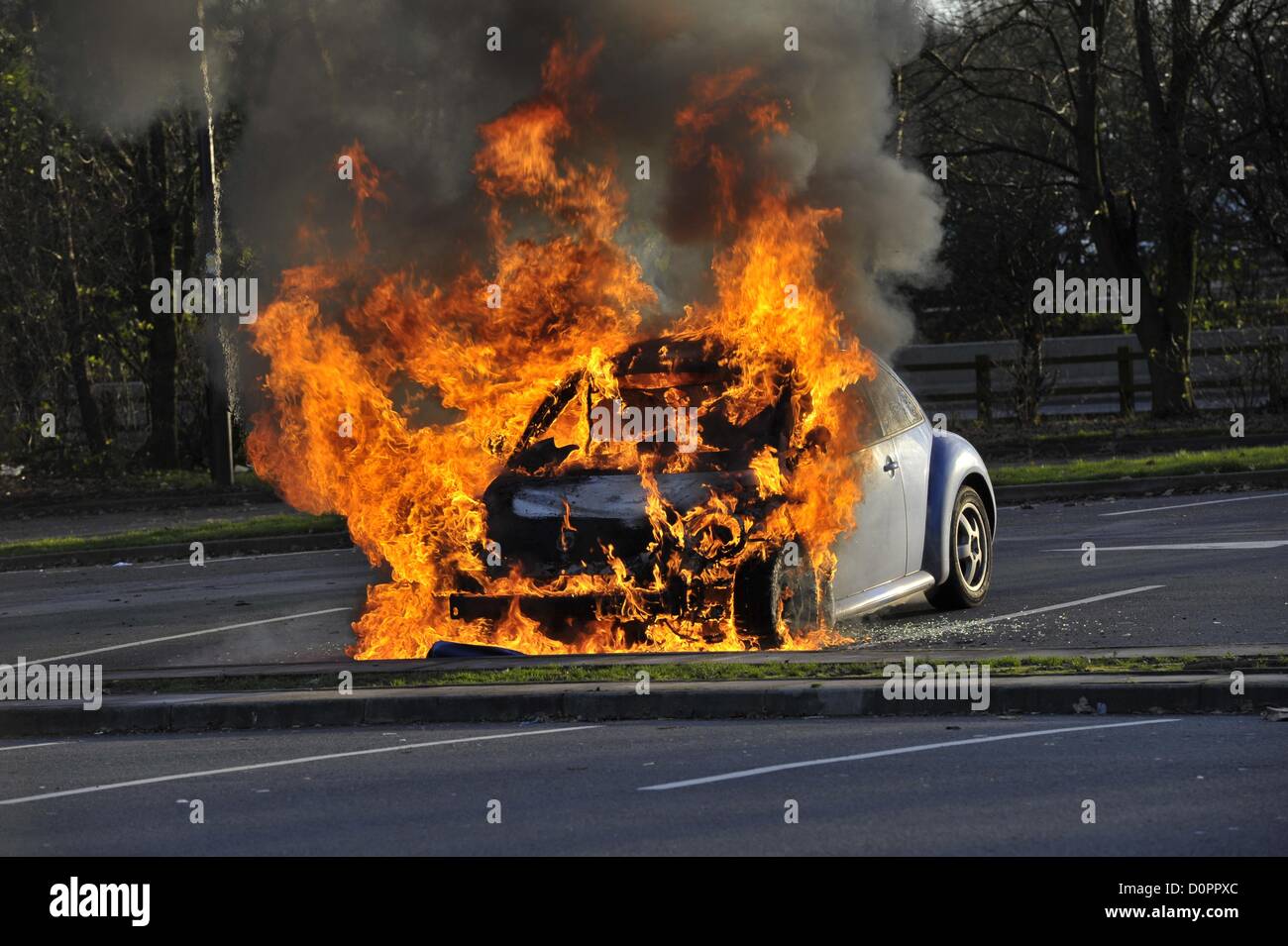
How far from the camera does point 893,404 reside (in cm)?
1075

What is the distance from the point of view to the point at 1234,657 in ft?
28.9

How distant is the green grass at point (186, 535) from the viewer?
61.8 ft

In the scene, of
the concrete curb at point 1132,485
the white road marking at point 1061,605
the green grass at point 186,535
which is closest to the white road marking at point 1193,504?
the concrete curb at point 1132,485

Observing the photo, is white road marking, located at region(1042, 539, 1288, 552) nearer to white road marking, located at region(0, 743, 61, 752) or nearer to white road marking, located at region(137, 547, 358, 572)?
white road marking, located at region(137, 547, 358, 572)

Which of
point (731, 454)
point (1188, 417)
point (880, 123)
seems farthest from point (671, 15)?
point (1188, 417)

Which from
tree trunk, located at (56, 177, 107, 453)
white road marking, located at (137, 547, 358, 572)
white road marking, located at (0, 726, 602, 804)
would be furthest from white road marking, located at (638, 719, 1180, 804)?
tree trunk, located at (56, 177, 107, 453)

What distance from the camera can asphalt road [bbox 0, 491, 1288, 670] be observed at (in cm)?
1063

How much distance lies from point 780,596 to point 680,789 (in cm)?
278

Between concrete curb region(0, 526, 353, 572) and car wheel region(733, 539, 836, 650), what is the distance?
9.22 meters

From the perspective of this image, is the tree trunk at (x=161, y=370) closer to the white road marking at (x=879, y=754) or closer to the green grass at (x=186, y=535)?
the green grass at (x=186, y=535)

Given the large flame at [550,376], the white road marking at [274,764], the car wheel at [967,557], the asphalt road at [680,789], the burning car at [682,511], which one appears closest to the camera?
the asphalt road at [680,789]

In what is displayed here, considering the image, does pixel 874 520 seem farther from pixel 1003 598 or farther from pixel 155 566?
pixel 155 566

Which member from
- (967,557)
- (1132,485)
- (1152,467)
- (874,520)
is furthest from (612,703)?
(1152,467)

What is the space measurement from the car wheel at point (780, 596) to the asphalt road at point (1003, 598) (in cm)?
53
